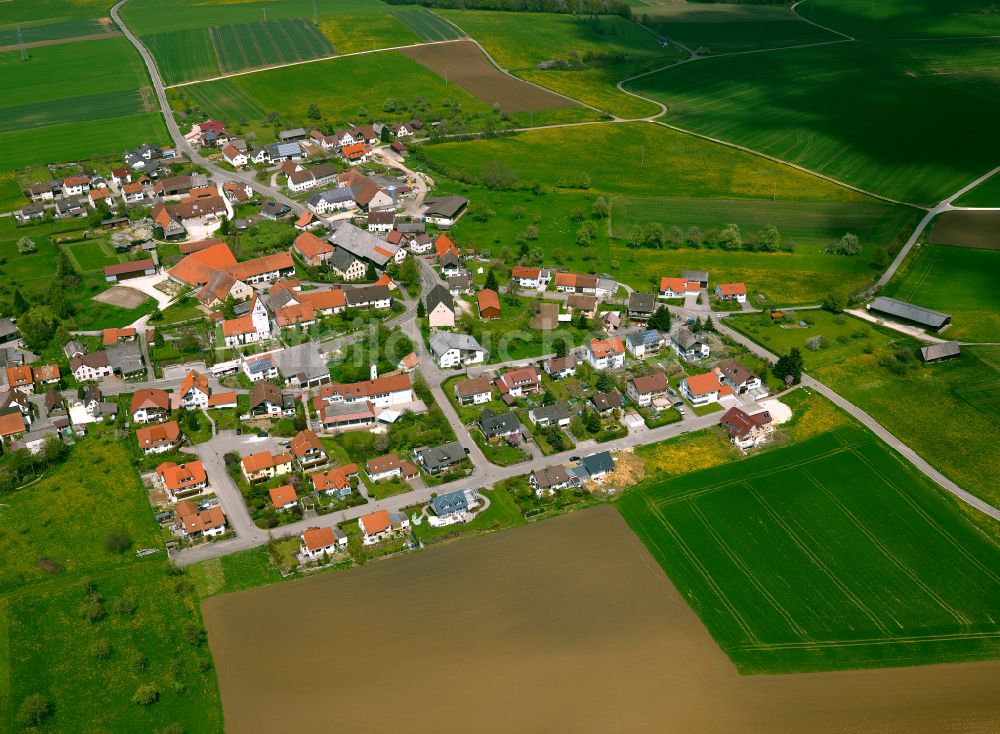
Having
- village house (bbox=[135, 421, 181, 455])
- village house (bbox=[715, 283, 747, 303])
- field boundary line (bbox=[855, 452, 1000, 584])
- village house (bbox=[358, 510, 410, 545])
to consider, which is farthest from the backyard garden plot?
field boundary line (bbox=[855, 452, 1000, 584])

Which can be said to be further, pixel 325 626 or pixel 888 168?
pixel 888 168

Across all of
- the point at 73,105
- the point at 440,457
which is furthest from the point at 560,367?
the point at 73,105

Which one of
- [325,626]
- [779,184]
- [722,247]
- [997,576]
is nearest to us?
[325,626]

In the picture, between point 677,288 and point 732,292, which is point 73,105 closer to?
point 677,288

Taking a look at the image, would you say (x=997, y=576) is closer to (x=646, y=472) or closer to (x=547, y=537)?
(x=646, y=472)

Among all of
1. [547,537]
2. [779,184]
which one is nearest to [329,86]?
[779,184]
